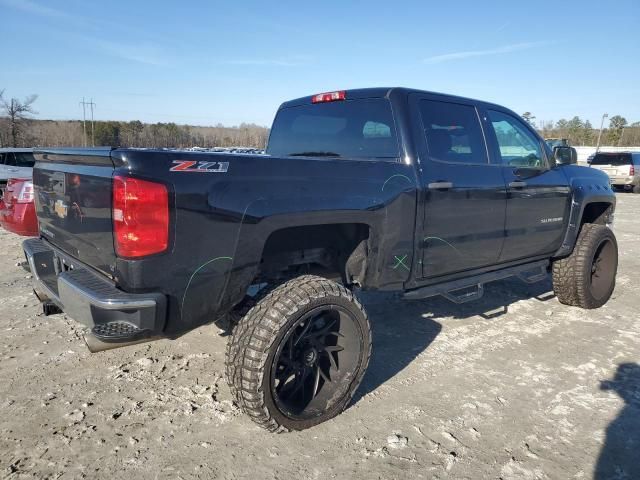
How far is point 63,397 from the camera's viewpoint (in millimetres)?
2859

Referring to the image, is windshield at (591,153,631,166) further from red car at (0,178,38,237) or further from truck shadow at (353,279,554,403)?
red car at (0,178,38,237)

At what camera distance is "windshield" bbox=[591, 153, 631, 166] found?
18.9 metres

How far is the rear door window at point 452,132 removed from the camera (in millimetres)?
3287

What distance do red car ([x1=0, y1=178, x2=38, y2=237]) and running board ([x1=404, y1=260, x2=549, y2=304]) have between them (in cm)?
292

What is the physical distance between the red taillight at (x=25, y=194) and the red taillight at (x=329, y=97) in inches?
94.8

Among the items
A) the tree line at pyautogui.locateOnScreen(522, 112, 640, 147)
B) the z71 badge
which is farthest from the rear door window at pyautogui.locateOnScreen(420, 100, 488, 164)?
the tree line at pyautogui.locateOnScreen(522, 112, 640, 147)

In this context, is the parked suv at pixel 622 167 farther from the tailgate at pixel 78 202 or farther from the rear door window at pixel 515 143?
the tailgate at pixel 78 202

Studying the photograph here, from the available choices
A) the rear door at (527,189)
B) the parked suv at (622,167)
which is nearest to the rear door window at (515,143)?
the rear door at (527,189)

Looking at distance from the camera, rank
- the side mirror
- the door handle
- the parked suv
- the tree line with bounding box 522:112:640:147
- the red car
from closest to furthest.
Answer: the door handle < the red car < the side mirror < the parked suv < the tree line with bounding box 522:112:640:147

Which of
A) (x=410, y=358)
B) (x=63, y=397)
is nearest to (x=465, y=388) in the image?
(x=410, y=358)

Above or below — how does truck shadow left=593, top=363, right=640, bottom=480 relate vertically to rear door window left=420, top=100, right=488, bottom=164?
below

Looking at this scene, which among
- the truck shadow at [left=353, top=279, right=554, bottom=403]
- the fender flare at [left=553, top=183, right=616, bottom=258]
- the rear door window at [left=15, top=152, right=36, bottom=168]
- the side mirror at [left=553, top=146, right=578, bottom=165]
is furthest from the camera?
the rear door window at [left=15, top=152, right=36, bottom=168]

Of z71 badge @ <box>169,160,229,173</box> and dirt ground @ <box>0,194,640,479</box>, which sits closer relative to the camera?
z71 badge @ <box>169,160,229,173</box>

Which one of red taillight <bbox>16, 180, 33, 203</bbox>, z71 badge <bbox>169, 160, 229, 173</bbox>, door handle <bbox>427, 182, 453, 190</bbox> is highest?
z71 badge <bbox>169, 160, 229, 173</bbox>
